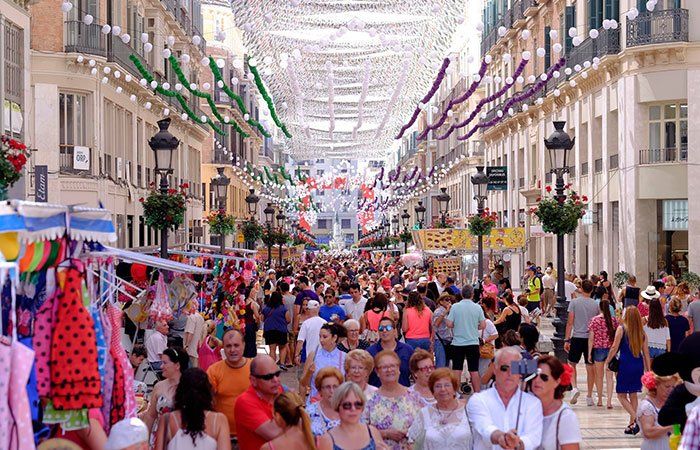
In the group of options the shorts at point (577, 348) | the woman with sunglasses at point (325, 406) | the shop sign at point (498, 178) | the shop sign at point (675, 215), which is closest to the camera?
the woman with sunglasses at point (325, 406)

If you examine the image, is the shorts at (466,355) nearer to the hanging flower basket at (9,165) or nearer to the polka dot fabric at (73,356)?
the hanging flower basket at (9,165)

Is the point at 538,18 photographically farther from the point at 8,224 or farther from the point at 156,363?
the point at 8,224

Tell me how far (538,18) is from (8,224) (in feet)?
138

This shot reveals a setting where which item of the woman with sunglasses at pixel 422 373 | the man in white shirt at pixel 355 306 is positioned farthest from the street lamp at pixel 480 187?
the woman with sunglasses at pixel 422 373

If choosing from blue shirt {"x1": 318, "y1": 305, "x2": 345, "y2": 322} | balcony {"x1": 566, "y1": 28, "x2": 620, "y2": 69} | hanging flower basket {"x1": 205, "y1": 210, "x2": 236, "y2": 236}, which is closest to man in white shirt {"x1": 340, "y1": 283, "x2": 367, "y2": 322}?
blue shirt {"x1": 318, "y1": 305, "x2": 345, "y2": 322}

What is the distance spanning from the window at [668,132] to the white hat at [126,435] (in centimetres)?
2661

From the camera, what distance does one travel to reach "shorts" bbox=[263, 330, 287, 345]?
66.8ft

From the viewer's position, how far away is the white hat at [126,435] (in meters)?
6.30

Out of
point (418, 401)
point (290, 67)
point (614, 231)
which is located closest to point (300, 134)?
point (290, 67)

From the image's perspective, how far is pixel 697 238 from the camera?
100 ft

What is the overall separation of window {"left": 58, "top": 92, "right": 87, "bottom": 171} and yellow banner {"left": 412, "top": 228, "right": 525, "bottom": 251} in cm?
1277

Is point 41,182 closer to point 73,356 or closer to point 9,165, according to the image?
point 9,165

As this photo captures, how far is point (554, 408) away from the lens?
7555mm

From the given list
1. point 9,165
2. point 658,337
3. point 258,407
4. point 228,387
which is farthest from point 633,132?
point 258,407
